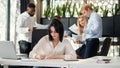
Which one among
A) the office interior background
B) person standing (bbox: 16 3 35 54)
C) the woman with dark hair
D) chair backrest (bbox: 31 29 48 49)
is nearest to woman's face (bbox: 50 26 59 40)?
the woman with dark hair

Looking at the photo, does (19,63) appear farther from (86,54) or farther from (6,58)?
(86,54)

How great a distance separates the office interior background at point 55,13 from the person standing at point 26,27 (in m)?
0.91

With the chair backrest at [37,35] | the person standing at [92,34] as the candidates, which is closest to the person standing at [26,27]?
the person standing at [92,34]

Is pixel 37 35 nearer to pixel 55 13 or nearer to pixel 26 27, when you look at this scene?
pixel 26 27

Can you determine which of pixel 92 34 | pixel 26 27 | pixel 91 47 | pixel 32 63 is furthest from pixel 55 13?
pixel 32 63

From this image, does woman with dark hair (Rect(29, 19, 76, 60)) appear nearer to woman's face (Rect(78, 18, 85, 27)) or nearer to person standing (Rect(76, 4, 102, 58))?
person standing (Rect(76, 4, 102, 58))

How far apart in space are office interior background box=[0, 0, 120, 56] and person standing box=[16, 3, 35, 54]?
91cm

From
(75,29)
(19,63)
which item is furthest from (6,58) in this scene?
(75,29)

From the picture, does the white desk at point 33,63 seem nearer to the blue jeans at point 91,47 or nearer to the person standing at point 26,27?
the blue jeans at point 91,47

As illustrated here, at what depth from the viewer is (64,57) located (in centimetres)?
378

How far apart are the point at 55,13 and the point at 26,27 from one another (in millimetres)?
2153

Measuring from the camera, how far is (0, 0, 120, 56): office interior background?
23.3ft

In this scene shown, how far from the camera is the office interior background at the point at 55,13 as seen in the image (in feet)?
23.3

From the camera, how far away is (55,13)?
8.11 metres
